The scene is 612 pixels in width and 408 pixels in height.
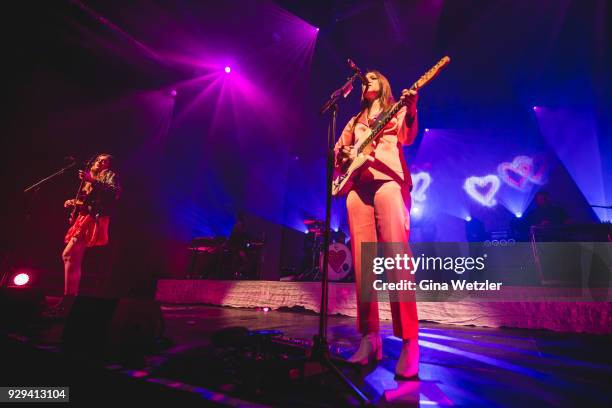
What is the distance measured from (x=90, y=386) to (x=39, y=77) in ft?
27.9

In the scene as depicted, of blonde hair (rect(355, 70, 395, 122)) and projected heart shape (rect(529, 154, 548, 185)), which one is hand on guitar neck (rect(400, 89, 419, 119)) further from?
projected heart shape (rect(529, 154, 548, 185))

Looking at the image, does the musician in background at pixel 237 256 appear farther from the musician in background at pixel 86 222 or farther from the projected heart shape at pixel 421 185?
the projected heart shape at pixel 421 185

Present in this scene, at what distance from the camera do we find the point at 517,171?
9.88 m

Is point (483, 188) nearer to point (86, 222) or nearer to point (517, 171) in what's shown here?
point (517, 171)

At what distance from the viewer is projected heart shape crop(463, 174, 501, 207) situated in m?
10.5

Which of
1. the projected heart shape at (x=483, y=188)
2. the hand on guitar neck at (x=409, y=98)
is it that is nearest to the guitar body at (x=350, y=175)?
the hand on guitar neck at (x=409, y=98)

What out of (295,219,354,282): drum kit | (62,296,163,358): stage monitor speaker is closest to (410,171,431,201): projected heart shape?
(295,219,354,282): drum kit

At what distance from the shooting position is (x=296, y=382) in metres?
1.47

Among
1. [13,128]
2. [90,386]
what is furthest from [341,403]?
[13,128]

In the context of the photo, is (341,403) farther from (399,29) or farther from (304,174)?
(304,174)

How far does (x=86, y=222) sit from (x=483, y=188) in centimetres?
1254

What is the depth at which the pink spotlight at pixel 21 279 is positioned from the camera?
12.0 ft

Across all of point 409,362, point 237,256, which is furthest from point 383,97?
point 237,256

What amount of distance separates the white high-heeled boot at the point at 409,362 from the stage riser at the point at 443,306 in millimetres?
3058
